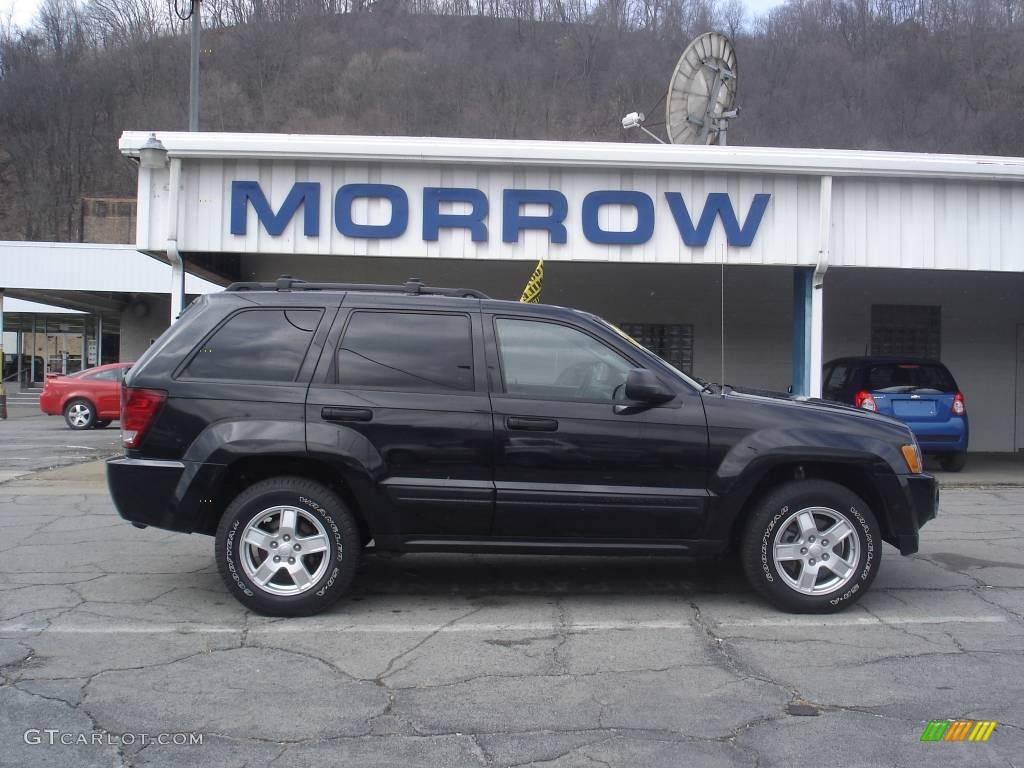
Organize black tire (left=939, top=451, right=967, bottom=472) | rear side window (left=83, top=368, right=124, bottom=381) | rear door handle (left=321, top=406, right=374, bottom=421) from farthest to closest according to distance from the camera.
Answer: rear side window (left=83, top=368, right=124, bottom=381), black tire (left=939, top=451, right=967, bottom=472), rear door handle (left=321, top=406, right=374, bottom=421)

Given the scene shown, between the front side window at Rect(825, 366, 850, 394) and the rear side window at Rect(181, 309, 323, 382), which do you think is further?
the front side window at Rect(825, 366, 850, 394)

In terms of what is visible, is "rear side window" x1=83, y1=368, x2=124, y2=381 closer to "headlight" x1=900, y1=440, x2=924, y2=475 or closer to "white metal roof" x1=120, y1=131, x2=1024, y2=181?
"white metal roof" x1=120, y1=131, x2=1024, y2=181

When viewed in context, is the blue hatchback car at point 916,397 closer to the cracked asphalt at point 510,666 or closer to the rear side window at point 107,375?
the cracked asphalt at point 510,666

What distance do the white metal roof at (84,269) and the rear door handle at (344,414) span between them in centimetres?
2091

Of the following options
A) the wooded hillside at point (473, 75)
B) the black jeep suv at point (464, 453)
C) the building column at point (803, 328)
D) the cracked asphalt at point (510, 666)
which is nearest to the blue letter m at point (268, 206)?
the cracked asphalt at point (510, 666)

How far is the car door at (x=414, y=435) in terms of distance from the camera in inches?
205

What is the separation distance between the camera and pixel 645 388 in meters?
5.12

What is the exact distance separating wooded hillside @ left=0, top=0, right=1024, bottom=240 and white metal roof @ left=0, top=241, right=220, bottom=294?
2840 centimetres

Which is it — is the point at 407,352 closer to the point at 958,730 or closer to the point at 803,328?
the point at 958,730

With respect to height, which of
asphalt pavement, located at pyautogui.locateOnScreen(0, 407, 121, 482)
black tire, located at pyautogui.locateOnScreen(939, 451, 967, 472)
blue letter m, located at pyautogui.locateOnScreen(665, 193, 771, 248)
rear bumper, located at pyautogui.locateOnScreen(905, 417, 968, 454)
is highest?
blue letter m, located at pyautogui.locateOnScreen(665, 193, 771, 248)

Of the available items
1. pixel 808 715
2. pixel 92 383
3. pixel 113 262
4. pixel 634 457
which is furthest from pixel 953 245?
pixel 113 262

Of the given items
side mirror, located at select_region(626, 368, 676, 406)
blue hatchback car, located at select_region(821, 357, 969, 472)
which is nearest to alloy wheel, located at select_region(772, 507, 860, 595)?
side mirror, located at select_region(626, 368, 676, 406)

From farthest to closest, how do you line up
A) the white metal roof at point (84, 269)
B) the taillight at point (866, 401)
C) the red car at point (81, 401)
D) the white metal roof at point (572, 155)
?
the white metal roof at point (84, 269), the red car at point (81, 401), the taillight at point (866, 401), the white metal roof at point (572, 155)

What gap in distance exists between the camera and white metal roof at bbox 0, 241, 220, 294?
24.7 meters
